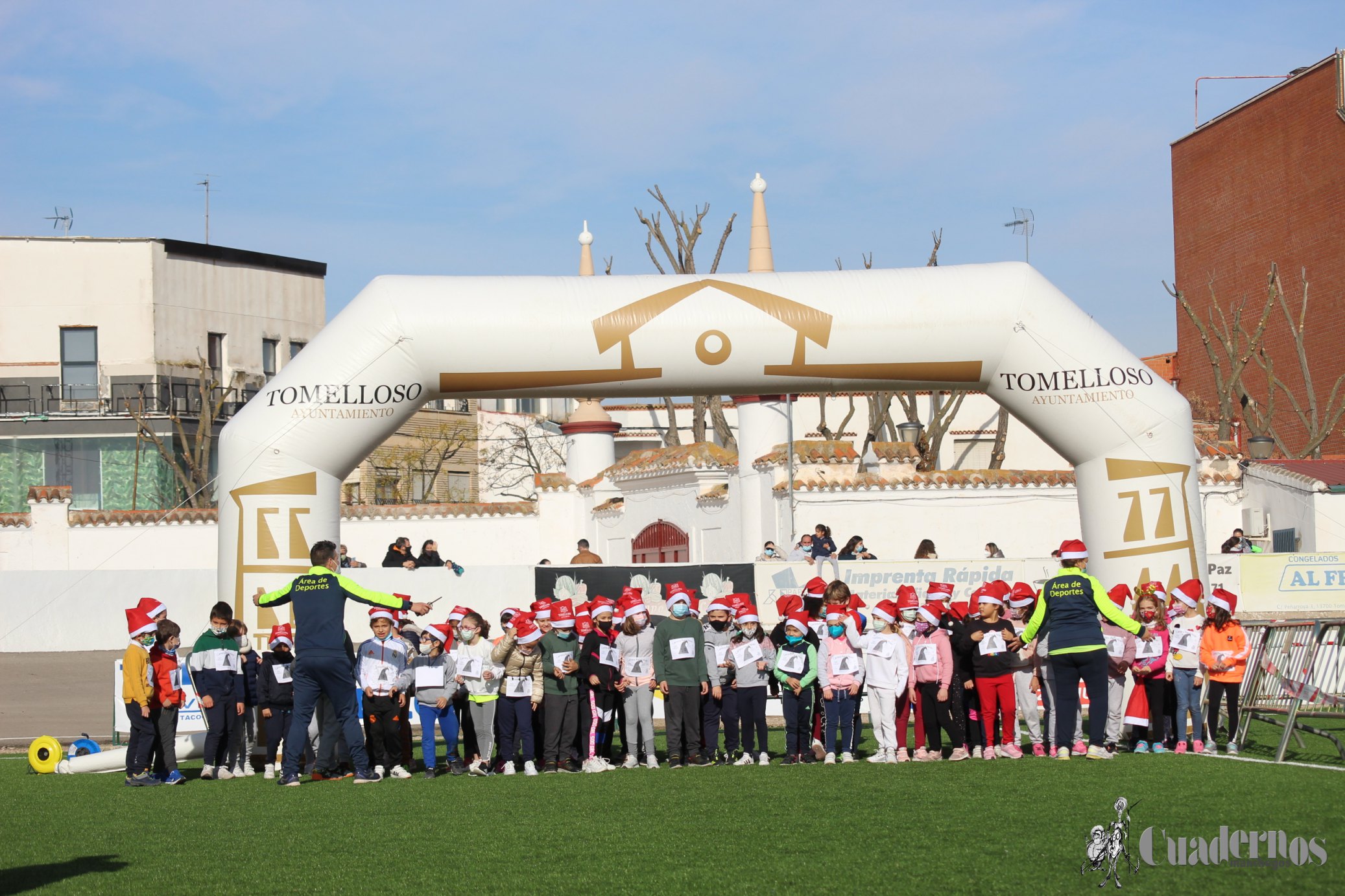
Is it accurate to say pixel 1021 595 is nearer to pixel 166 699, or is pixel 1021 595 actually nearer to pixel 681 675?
pixel 681 675

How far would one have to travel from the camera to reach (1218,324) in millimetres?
40375

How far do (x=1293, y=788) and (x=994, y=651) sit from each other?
2.82 meters

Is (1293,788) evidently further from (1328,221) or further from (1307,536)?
(1328,221)

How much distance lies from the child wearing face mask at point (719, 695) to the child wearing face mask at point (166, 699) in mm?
3978

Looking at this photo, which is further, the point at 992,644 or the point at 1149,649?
the point at 1149,649

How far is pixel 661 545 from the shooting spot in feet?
90.5

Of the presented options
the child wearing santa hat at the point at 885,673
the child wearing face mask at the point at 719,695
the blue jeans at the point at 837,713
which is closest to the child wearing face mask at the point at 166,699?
the child wearing face mask at the point at 719,695

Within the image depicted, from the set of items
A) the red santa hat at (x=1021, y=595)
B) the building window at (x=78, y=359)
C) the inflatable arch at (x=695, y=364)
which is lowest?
the red santa hat at (x=1021, y=595)

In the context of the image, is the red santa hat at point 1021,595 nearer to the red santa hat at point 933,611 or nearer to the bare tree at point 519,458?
the red santa hat at point 933,611

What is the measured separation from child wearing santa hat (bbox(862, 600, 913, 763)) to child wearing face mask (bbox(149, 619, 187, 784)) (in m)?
5.18

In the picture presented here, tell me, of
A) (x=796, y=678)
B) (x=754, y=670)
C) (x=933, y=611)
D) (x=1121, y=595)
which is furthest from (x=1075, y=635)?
(x=754, y=670)

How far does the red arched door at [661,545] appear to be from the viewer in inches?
1066

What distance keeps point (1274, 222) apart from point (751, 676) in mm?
30829

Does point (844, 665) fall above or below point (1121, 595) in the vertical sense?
Result: below
